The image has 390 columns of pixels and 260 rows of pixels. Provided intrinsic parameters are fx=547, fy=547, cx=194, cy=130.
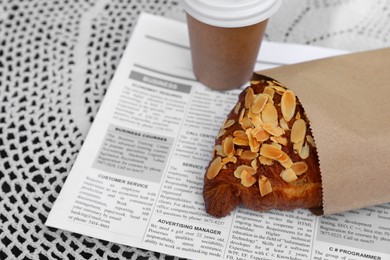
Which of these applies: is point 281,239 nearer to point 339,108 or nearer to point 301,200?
point 301,200

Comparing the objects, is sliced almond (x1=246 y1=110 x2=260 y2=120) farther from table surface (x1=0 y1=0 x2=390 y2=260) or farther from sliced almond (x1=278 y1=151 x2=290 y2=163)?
table surface (x1=0 y1=0 x2=390 y2=260)

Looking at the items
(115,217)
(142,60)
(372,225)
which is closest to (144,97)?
(142,60)

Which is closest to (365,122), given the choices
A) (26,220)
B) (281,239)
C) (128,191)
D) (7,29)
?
(281,239)

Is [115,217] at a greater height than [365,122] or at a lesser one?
lesser

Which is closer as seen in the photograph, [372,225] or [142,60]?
[372,225]

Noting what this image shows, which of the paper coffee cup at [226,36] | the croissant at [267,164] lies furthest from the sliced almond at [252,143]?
the paper coffee cup at [226,36]

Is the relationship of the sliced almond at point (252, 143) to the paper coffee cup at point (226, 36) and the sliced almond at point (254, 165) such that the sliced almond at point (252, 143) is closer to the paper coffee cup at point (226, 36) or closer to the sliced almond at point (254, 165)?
the sliced almond at point (254, 165)
